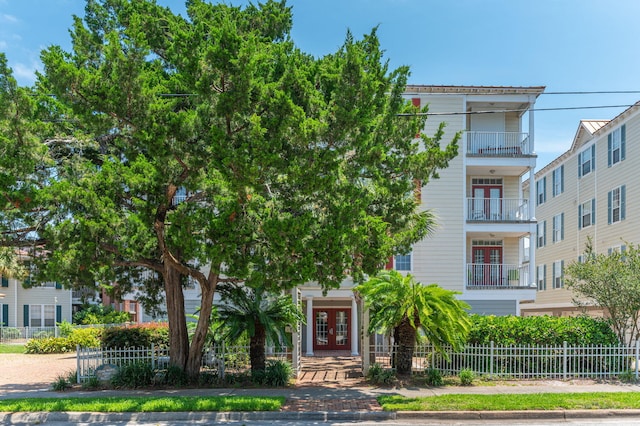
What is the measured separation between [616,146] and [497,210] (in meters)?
7.77

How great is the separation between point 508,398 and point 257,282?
6272mm

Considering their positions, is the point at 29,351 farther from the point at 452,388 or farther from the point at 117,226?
the point at 452,388

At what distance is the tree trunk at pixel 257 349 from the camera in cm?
1667

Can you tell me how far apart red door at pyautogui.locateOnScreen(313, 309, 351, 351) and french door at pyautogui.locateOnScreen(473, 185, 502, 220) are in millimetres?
7845

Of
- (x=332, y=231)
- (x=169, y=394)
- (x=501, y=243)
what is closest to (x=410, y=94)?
(x=501, y=243)

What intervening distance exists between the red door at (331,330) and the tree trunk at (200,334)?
1048 cm

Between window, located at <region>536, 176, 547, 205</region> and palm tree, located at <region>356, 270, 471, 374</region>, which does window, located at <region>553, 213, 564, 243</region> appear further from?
palm tree, located at <region>356, 270, 471, 374</region>

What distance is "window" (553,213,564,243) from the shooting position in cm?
3728

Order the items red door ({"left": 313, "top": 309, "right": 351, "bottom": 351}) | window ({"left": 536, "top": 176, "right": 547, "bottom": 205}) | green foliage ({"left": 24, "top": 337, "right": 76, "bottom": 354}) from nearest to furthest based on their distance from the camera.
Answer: red door ({"left": 313, "top": 309, "right": 351, "bottom": 351}) < green foliage ({"left": 24, "top": 337, "right": 76, "bottom": 354}) < window ({"left": 536, "top": 176, "right": 547, "bottom": 205})

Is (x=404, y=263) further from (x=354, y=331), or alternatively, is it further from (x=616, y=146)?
(x=616, y=146)

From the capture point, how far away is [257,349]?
659 inches

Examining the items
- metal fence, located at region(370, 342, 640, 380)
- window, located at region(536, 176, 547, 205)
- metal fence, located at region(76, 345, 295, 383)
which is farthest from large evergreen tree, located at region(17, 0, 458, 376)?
window, located at region(536, 176, 547, 205)

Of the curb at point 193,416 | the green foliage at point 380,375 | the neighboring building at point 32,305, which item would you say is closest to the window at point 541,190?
the green foliage at point 380,375

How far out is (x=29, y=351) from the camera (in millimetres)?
29172
